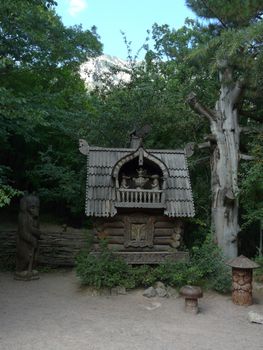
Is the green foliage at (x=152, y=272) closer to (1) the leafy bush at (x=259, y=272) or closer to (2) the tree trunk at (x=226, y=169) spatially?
(1) the leafy bush at (x=259, y=272)

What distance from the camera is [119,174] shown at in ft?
34.5

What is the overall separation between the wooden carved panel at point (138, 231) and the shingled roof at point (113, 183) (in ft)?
1.92

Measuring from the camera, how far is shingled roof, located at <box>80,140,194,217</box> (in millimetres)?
9664

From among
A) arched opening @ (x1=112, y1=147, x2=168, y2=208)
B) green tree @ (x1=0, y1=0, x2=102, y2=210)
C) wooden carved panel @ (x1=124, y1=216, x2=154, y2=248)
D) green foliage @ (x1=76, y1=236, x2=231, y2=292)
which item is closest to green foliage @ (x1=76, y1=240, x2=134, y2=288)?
green foliage @ (x1=76, y1=236, x2=231, y2=292)

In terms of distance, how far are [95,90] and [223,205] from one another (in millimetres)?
6753

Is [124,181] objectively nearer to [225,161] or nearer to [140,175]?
[140,175]

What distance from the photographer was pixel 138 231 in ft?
32.8

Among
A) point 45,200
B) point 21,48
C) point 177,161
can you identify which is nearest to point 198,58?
point 177,161

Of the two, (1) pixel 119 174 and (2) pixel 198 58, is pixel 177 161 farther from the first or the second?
(2) pixel 198 58

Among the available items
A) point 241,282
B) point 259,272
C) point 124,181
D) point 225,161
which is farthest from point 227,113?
point 241,282

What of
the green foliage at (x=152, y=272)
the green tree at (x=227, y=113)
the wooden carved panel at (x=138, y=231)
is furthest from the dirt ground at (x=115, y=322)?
the green tree at (x=227, y=113)

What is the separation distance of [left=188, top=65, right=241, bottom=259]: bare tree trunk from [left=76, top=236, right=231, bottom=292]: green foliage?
2.16 m

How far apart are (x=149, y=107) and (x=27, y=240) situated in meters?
6.17

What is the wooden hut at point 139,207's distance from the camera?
972 cm
